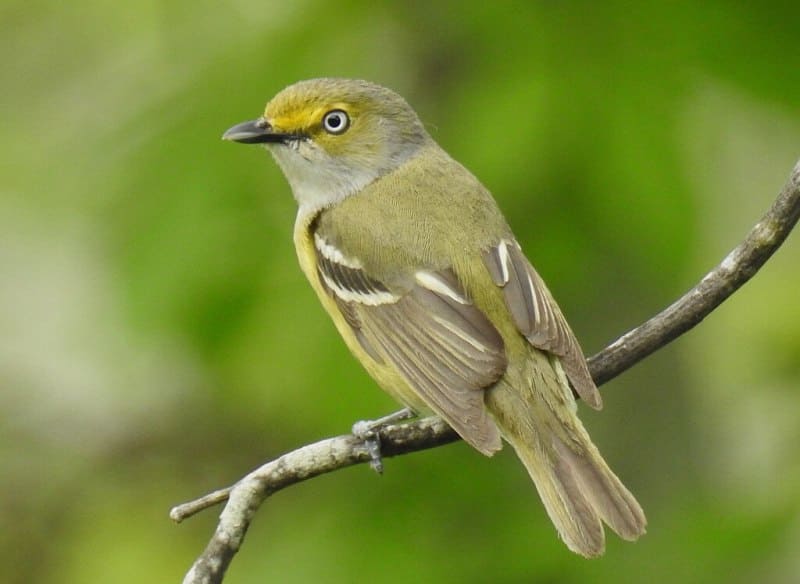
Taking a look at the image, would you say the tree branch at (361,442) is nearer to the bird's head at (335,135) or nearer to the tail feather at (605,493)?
the tail feather at (605,493)

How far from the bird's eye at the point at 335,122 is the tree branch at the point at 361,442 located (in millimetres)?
1920

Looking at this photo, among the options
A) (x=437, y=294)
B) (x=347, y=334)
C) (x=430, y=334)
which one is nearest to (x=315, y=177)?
(x=347, y=334)

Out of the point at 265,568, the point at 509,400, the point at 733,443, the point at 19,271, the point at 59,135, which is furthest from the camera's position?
the point at 19,271

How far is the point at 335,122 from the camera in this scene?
19.5 ft

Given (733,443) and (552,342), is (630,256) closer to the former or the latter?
(552,342)

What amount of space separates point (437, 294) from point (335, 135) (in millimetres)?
1238

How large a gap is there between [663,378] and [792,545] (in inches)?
87.4

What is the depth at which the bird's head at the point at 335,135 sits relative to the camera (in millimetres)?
5637

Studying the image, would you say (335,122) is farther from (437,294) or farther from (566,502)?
(566,502)

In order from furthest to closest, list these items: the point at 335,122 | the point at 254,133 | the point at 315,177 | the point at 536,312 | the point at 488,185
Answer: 1. the point at 335,122
2. the point at 315,177
3. the point at 254,133
4. the point at 488,185
5. the point at 536,312

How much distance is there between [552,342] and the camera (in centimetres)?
480

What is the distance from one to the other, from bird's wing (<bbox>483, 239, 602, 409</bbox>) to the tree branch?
0.17 metres

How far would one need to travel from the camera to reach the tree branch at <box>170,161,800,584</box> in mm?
3961

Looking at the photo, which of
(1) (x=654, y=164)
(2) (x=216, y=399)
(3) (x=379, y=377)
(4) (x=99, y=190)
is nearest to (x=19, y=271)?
(2) (x=216, y=399)
